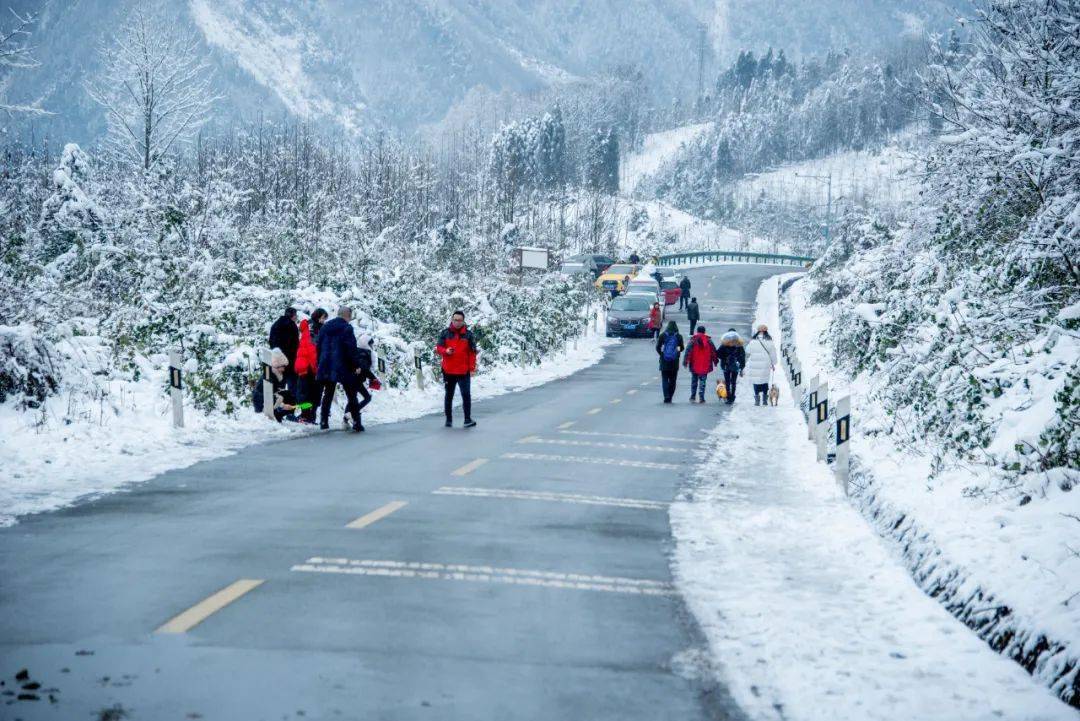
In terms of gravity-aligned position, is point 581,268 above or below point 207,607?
above

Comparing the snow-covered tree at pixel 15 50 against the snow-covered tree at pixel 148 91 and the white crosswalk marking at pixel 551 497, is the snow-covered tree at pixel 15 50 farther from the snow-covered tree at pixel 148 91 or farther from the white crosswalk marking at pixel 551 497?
the snow-covered tree at pixel 148 91

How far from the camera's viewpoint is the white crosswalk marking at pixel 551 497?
11.1 meters

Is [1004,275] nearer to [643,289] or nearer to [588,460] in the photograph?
[588,460]

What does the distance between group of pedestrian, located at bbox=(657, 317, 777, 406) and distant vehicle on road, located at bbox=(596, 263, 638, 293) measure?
38051 mm

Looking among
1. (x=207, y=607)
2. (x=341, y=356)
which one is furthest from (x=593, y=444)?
(x=207, y=607)

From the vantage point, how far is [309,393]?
58.5 feet

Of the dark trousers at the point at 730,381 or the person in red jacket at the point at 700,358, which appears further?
the dark trousers at the point at 730,381

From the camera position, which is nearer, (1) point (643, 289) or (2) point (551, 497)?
(2) point (551, 497)

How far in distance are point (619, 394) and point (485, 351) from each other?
6168 mm

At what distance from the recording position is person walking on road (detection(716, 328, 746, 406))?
84.7 ft

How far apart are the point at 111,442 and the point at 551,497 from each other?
5.98 m

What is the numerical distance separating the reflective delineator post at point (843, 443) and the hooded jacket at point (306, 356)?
26.7 feet

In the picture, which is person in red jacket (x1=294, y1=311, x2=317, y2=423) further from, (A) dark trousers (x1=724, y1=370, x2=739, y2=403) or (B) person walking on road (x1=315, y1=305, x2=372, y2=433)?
(A) dark trousers (x1=724, y1=370, x2=739, y2=403)

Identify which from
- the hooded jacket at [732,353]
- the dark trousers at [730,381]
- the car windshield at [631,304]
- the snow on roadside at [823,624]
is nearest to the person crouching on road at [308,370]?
the snow on roadside at [823,624]
